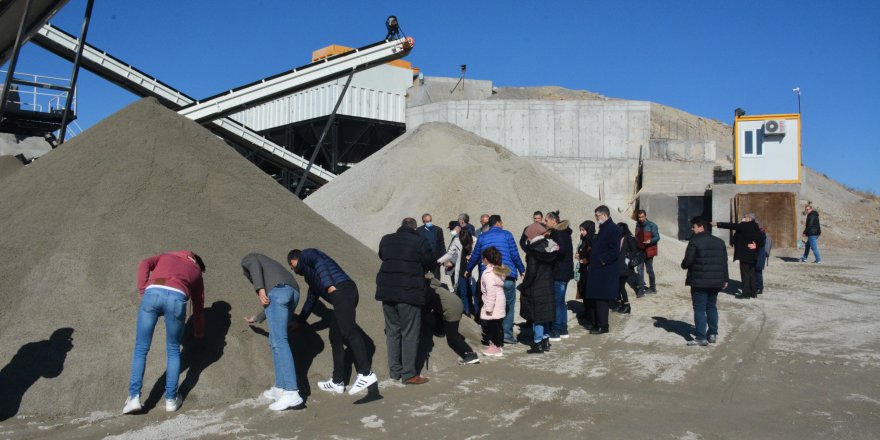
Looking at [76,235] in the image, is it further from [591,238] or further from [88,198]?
[591,238]

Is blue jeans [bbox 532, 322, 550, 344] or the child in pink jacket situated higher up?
the child in pink jacket

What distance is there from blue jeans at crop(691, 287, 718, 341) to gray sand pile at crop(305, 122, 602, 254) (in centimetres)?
768

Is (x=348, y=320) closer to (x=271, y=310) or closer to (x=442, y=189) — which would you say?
(x=271, y=310)

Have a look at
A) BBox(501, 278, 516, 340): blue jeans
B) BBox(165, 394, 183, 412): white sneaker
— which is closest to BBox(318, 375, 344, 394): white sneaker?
BBox(165, 394, 183, 412): white sneaker

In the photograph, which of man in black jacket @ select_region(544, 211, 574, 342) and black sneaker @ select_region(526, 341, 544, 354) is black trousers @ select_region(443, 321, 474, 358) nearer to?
black sneaker @ select_region(526, 341, 544, 354)

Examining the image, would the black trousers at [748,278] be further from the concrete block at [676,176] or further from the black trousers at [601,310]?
the concrete block at [676,176]

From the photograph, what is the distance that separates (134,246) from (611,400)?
5.09m

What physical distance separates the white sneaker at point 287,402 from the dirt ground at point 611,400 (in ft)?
0.28

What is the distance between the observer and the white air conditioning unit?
894 inches

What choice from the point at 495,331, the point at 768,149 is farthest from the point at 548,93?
the point at 495,331

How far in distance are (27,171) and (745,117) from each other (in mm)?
20893

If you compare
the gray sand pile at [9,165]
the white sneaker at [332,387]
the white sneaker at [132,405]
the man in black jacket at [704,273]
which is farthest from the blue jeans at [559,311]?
the gray sand pile at [9,165]

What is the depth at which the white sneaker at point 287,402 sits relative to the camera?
6.07 meters

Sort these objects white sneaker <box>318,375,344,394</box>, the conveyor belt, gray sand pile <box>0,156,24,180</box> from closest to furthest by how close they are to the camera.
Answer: white sneaker <box>318,375,344,394</box> < gray sand pile <box>0,156,24,180</box> < the conveyor belt
